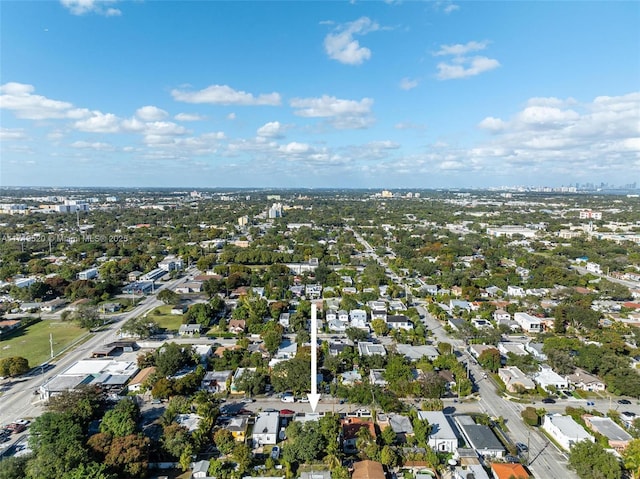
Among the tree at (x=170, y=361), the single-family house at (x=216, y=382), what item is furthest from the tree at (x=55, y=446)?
the single-family house at (x=216, y=382)

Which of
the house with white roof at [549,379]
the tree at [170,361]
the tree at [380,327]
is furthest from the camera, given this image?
the tree at [380,327]

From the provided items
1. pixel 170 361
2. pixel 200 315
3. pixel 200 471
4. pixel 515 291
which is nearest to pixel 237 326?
pixel 200 315

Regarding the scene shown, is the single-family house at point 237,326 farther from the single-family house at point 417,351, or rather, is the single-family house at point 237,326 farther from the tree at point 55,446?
the tree at point 55,446

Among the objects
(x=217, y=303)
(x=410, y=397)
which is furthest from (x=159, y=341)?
(x=410, y=397)

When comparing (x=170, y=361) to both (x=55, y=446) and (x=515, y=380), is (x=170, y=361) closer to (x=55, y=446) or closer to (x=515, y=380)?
(x=55, y=446)

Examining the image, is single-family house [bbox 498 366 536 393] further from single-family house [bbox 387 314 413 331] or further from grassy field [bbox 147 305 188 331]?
grassy field [bbox 147 305 188 331]
